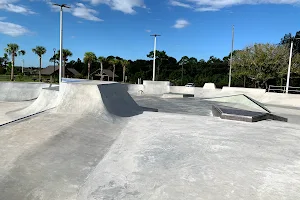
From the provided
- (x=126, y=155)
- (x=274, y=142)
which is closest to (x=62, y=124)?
(x=126, y=155)

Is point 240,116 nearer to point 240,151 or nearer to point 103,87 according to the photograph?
point 240,151

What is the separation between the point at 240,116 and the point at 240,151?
4.01m

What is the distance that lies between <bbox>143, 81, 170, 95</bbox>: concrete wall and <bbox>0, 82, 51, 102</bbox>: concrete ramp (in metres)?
11.5

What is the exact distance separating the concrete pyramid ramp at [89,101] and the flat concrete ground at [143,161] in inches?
42.7

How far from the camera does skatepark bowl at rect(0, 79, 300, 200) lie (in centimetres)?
404

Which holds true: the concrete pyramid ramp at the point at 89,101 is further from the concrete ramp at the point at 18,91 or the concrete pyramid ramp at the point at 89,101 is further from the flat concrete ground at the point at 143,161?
the concrete ramp at the point at 18,91

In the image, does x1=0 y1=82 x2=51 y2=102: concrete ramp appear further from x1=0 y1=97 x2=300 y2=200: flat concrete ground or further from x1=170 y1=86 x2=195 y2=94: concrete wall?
x1=0 y1=97 x2=300 y2=200: flat concrete ground

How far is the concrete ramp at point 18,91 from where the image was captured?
21.9m

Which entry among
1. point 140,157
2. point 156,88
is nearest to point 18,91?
point 156,88

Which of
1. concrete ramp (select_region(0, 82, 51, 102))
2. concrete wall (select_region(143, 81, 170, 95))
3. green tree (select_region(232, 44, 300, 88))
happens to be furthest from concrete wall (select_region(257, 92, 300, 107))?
concrete ramp (select_region(0, 82, 51, 102))

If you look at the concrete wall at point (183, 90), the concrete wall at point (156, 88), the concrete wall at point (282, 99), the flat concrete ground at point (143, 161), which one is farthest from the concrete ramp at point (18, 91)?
the concrete wall at point (282, 99)

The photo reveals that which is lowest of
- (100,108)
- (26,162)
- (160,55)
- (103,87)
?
(26,162)

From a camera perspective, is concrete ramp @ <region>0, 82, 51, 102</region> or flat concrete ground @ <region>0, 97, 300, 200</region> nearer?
flat concrete ground @ <region>0, 97, 300, 200</region>

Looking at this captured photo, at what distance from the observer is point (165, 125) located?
8.24 metres
